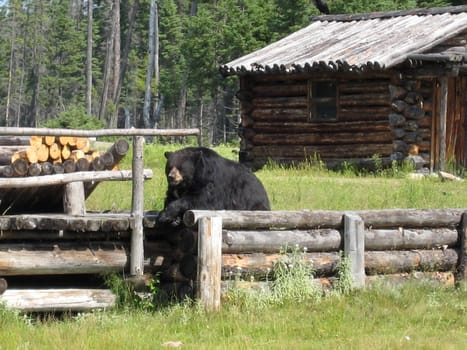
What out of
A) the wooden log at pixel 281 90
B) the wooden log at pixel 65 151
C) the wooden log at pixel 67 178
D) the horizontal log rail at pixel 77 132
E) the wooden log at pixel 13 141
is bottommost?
the wooden log at pixel 67 178

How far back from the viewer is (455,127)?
2278 cm

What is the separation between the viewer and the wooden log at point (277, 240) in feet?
30.5

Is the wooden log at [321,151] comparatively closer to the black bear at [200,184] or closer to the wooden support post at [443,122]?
the wooden support post at [443,122]

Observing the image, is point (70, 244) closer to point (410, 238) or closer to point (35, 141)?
point (35, 141)

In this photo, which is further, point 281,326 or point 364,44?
point 364,44

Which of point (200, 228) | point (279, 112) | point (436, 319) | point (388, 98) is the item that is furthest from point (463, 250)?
point (279, 112)

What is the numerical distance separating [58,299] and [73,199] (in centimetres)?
153

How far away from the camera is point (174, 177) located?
9695mm

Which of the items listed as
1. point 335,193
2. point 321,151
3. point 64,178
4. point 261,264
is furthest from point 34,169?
point 321,151

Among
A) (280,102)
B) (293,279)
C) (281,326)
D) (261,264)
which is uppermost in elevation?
(280,102)

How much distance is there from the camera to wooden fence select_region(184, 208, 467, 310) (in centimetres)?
902

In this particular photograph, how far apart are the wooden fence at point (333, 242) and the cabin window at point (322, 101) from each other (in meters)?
12.2

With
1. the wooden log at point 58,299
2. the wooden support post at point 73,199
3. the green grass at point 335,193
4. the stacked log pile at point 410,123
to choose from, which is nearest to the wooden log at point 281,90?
the stacked log pile at point 410,123

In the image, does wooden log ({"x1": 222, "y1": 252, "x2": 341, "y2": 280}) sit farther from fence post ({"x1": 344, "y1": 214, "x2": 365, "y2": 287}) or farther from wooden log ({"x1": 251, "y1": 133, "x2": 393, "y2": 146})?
wooden log ({"x1": 251, "y1": 133, "x2": 393, "y2": 146})
